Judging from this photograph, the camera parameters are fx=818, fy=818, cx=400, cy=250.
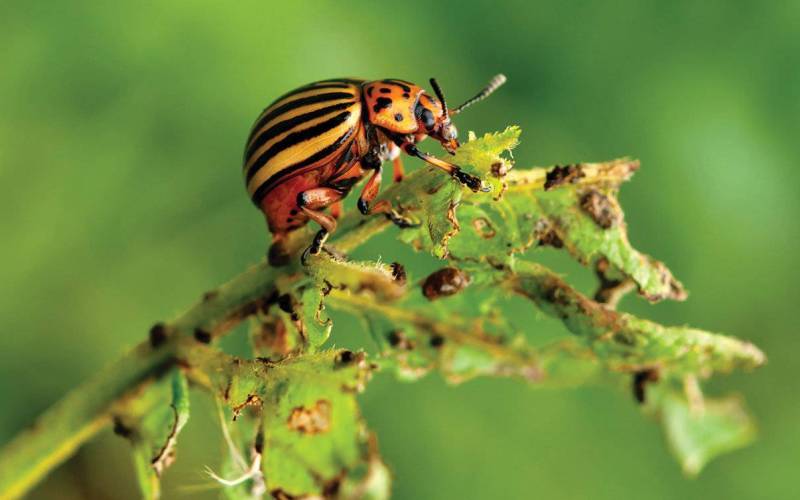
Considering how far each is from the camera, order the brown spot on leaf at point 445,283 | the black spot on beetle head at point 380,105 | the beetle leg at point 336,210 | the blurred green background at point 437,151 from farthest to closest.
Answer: the blurred green background at point 437,151
the black spot on beetle head at point 380,105
the beetle leg at point 336,210
the brown spot on leaf at point 445,283

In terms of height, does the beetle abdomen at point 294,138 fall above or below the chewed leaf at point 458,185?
above


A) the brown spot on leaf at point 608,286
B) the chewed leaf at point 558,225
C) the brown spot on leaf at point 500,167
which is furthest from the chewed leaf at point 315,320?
the brown spot on leaf at point 608,286

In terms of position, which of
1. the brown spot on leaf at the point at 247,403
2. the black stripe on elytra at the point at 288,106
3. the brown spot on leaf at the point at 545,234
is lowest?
the brown spot on leaf at the point at 247,403

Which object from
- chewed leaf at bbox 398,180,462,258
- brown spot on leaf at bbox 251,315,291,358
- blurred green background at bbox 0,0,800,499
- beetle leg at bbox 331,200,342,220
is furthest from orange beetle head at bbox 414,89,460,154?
blurred green background at bbox 0,0,800,499

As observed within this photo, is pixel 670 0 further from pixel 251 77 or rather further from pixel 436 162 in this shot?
pixel 436 162

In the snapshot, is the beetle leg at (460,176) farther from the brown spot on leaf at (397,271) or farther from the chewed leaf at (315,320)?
the chewed leaf at (315,320)

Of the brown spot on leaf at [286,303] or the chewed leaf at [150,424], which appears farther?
the chewed leaf at [150,424]

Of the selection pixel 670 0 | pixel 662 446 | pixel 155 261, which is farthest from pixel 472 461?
pixel 670 0

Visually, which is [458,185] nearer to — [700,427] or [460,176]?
[460,176]
